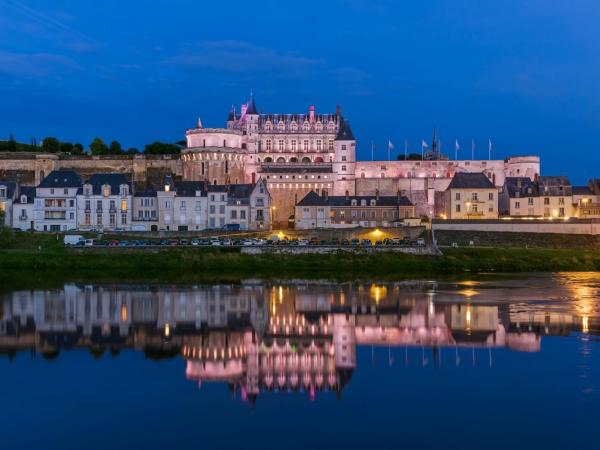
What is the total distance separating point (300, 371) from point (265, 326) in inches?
224

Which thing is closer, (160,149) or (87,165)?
(87,165)

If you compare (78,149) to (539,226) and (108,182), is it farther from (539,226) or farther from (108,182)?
(539,226)

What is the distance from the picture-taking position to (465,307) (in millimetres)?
26172

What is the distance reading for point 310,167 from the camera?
66.2 metres

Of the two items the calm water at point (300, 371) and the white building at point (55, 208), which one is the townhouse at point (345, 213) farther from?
the calm water at point (300, 371)

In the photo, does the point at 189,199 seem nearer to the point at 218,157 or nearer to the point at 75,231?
the point at 75,231

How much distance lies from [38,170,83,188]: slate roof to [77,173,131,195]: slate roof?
940mm

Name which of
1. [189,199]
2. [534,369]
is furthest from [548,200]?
[534,369]

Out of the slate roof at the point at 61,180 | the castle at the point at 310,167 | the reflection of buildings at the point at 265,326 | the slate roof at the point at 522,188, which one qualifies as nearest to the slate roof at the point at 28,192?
the slate roof at the point at 61,180

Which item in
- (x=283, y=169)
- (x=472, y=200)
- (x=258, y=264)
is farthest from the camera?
(x=283, y=169)

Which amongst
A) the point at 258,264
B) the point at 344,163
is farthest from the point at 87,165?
the point at 258,264

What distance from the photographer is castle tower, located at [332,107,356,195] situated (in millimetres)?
66188

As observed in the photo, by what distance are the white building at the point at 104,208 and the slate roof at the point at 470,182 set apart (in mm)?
23276

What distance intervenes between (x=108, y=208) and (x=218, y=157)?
603 inches
